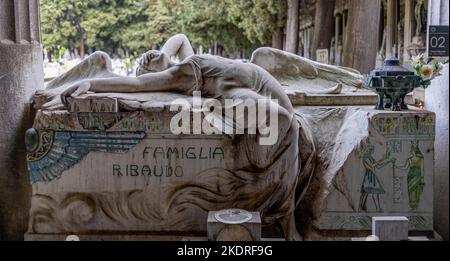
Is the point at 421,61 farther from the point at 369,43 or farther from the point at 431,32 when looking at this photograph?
the point at 369,43

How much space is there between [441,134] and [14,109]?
400 centimetres

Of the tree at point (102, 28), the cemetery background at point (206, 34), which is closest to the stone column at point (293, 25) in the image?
the cemetery background at point (206, 34)

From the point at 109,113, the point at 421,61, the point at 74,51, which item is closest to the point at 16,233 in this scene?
the point at 109,113

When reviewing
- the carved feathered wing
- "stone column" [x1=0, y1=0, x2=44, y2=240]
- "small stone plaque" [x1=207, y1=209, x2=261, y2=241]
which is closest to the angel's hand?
the carved feathered wing

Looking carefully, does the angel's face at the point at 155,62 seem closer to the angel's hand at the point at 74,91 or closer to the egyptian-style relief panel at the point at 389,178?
the angel's hand at the point at 74,91

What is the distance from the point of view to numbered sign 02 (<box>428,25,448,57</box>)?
426 cm

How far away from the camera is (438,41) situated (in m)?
4.29

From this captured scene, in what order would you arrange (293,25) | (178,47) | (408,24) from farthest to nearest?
(293,25) → (408,24) → (178,47)

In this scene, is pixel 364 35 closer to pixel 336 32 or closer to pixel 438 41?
pixel 438 41

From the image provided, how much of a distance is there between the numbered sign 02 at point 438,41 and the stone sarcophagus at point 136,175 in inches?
57.6

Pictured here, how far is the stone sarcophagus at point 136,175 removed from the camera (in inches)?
171

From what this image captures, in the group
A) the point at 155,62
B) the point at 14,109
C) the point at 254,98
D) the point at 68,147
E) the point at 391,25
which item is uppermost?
the point at 391,25

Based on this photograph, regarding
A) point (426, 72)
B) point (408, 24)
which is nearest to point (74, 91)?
point (426, 72)

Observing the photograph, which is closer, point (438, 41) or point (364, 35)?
point (438, 41)
